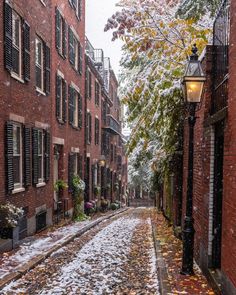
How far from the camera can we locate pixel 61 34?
1670 cm

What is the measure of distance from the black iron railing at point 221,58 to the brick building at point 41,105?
5357 millimetres

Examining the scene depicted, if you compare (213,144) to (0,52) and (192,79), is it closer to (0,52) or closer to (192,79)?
(192,79)

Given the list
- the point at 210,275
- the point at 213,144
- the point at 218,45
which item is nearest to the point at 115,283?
the point at 210,275

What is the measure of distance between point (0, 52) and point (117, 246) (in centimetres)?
583

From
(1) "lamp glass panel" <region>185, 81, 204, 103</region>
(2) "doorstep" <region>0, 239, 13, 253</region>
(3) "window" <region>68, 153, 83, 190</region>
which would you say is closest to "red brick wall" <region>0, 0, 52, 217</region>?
(2) "doorstep" <region>0, 239, 13, 253</region>

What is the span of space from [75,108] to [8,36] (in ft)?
33.5

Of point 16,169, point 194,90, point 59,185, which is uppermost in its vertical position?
point 194,90

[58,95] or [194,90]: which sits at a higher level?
[58,95]

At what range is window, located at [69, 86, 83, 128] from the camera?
18.7 meters

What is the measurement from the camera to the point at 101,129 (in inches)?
1190

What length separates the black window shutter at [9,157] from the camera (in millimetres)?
9922

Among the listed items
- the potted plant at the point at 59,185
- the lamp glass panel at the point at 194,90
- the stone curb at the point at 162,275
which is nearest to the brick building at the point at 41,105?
the potted plant at the point at 59,185

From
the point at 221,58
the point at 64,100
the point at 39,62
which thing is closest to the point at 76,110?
the point at 64,100

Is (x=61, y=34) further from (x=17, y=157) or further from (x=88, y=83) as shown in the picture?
(x=17, y=157)
